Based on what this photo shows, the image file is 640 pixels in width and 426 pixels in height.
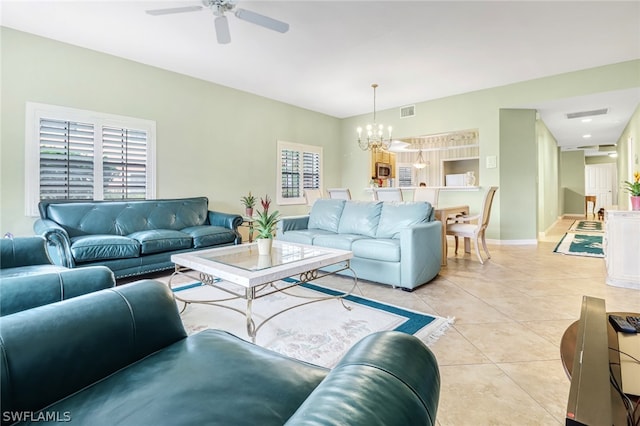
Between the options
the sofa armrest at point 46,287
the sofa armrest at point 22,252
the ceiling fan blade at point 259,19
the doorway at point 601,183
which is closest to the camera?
the sofa armrest at point 46,287

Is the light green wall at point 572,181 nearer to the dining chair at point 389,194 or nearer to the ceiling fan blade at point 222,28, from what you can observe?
the dining chair at point 389,194

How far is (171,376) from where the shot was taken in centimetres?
89

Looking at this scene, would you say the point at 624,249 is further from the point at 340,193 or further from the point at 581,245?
the point at 340,193

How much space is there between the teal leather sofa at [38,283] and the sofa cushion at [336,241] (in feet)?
7.22

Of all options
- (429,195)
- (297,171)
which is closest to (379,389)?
(429,195)

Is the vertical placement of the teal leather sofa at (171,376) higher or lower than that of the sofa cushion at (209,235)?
lower

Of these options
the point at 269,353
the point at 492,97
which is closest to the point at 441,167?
the point at 492,97

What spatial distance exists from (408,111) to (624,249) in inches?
181

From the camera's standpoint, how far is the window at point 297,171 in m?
6.58

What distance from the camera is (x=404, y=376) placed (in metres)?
0.68

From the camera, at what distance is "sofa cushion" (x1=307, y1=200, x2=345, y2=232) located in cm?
416

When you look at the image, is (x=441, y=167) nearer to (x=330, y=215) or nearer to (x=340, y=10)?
(x=330, y=215)

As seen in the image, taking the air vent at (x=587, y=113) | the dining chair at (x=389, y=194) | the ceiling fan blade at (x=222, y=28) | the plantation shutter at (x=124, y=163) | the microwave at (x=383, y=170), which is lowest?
the dining chair at (x=389, y=194)

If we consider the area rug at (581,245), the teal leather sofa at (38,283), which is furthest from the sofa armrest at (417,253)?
the area rug at (581,245)
